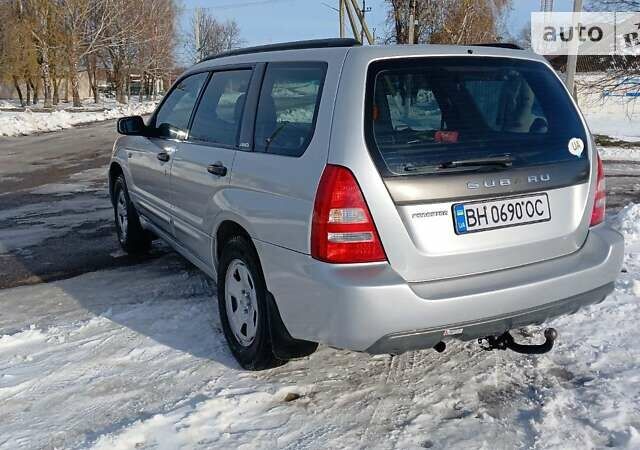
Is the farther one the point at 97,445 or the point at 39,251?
the point at 39,251

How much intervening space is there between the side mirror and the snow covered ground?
162 cm

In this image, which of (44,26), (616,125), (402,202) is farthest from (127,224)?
(44,26)

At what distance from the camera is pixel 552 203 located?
10.2 feet

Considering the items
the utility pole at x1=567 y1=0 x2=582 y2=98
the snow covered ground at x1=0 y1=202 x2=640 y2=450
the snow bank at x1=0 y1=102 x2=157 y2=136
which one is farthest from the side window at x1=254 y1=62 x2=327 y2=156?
the snow bank at x1=0 y1=102 x2=157 y2=136

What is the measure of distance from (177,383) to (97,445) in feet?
2.20

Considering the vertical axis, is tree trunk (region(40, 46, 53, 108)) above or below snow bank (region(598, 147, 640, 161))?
above

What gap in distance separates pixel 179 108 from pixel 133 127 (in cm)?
61

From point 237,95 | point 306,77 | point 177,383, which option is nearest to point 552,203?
point 306,77

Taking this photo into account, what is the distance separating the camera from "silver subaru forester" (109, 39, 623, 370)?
2.76 m

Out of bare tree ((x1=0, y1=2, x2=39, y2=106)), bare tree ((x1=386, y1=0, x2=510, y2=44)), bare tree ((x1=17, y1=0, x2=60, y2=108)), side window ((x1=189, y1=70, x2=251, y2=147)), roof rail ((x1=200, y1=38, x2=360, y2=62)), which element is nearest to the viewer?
roof rail ((x1=200, y1=38, x2=360, y2=62))

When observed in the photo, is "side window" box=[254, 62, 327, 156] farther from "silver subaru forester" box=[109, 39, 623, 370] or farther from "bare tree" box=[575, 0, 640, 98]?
"bare tree" box=[575, 0, 640, 98]

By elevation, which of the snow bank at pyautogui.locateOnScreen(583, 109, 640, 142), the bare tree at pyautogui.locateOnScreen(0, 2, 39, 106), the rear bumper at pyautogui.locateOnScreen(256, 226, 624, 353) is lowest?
the snow bank at pyautogui.locateOnScreen(583, 109, 640, 142)

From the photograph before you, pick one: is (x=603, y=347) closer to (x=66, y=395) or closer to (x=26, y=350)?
(x=66, y=395)

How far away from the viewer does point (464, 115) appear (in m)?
3.05
